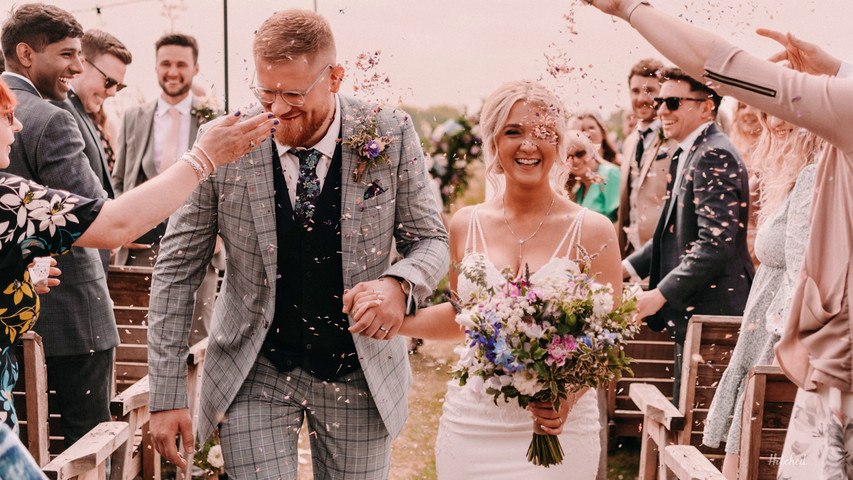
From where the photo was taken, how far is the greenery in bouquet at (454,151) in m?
7.40

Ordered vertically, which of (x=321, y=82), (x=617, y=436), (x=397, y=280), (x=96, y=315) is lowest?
(x=617, y=436)

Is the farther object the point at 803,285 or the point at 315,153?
the point at 315,153

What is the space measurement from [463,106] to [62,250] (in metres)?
5.44

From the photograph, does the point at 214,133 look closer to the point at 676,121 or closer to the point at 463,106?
the point at 676,121

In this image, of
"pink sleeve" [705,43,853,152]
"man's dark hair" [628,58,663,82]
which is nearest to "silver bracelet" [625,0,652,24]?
"pink sleeve" [705,43,853,152]

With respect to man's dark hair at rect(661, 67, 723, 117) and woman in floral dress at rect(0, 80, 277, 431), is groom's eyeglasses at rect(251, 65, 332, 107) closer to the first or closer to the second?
woman in floral dress at rect(0, 80, 277, 431)

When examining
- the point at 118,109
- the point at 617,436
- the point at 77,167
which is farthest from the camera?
the point at 118,109

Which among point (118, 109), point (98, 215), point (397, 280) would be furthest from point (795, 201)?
point (118, 109)

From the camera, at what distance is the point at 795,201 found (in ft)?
11.1

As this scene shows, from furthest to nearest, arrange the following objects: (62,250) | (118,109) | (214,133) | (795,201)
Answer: (118,109)
(795,201)
(214,133)
(62,250)

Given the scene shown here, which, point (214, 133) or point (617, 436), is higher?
point (214, 133)

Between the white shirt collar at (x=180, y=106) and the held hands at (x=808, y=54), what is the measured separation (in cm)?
500

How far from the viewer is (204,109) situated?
6.20 m

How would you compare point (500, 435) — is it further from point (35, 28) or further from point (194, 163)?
point (35, 28)
